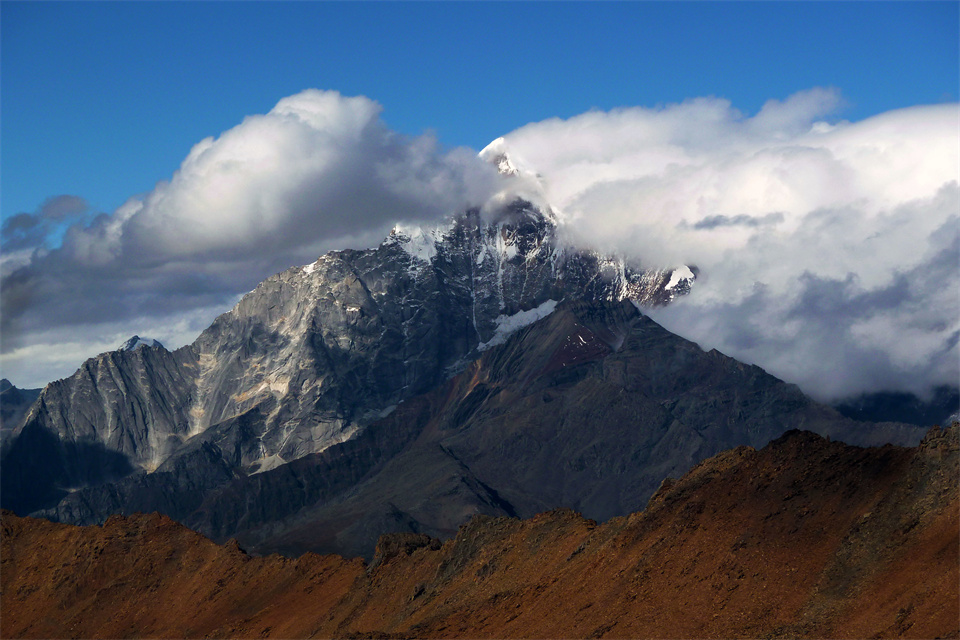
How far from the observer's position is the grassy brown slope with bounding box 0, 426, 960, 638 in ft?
306

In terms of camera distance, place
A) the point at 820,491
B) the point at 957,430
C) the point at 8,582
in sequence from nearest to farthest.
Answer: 1. the point at 957,430
2. the point at 820,491
3. the point at 8,582

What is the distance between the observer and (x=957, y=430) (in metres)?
100

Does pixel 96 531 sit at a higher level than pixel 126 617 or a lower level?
higher

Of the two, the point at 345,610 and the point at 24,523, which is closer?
the point at 345,610

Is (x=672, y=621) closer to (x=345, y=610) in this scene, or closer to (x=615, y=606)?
(x=615, y=606)

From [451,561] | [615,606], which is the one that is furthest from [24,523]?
[615,606]

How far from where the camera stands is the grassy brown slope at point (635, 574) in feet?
306

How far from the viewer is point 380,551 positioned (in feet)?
484

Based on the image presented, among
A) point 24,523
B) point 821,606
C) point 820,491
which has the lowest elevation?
point 821,606

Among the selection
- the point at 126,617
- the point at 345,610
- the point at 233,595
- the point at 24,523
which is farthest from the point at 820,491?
the point at 24,523

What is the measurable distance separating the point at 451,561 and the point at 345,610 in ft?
43.4

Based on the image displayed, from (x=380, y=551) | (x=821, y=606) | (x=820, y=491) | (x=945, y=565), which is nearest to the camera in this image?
(x=945, y=565)

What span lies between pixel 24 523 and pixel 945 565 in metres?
139

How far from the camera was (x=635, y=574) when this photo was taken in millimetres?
110250
